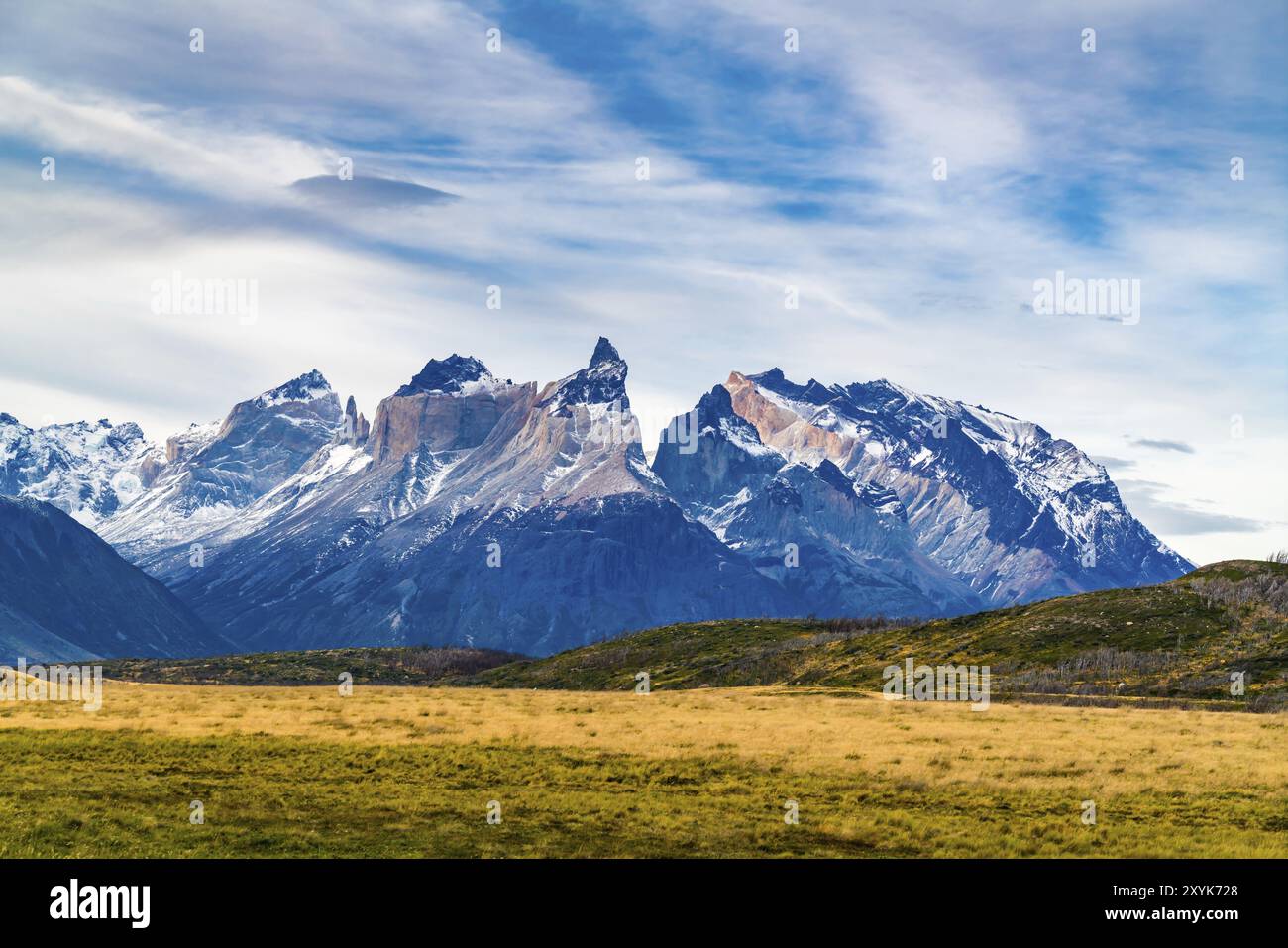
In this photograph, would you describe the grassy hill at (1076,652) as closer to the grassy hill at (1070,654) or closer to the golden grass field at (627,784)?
the grassy hill at (1070,654)

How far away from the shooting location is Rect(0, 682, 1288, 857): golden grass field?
35469 mm

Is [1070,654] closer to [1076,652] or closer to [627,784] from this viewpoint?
[1076,652]

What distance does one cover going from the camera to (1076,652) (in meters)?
142

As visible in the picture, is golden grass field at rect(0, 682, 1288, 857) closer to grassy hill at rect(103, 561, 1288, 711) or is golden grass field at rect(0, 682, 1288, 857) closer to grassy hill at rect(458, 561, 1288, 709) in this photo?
grassy hill at rect(103, 561, 1288, 711)

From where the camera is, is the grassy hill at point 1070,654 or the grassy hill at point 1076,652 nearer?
the grassy hill at point 1070,654

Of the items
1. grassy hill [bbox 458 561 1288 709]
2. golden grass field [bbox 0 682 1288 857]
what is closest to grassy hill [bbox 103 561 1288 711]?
grassy hill [bbox 458 561 1288 709]

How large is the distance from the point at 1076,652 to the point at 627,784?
357 feet

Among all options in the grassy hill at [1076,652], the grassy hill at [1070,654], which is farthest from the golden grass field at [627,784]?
the grassy hill at [1076,652]

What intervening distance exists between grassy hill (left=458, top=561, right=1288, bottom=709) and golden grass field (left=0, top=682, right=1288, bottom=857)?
46.6 m

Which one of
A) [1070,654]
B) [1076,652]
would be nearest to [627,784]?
[1070,654]

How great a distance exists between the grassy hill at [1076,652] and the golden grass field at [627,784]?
46564 mm

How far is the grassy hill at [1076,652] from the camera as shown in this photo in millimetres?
116750

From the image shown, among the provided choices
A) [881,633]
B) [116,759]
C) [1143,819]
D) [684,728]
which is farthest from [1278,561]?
[116,759]
